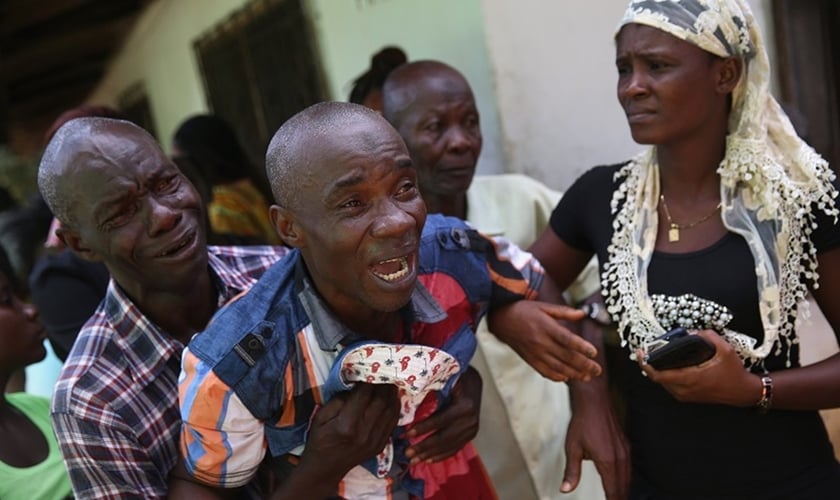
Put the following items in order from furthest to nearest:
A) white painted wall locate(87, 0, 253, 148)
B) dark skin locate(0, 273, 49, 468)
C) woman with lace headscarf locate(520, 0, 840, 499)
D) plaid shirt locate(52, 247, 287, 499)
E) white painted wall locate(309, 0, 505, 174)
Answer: white painted wall locate(87, 0, 253, 148)
white painted wall locate(309, 0, 505, 174)
dark skin locate(0, 273, 49, 468)
woman with lace headscarf locate(520, 0, 840, 499)
plaid shirt locate(52, 247, 287, 499)

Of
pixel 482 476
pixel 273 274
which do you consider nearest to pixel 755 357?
pixel 482 476

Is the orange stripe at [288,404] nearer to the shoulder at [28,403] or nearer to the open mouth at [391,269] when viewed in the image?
the open mouth at [391,269]

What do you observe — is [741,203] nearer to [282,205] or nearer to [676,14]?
[676,14]

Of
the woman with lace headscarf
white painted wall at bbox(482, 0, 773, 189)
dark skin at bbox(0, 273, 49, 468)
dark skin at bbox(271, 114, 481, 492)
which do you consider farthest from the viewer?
white painted wall at bbox(482, 0, 773, 189)

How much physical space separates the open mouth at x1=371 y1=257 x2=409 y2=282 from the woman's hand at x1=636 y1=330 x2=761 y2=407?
55cm

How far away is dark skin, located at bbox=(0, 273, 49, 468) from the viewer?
191 cm

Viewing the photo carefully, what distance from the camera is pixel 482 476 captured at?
1.75 metres

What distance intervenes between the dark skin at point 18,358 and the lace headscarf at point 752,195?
1.55 meters

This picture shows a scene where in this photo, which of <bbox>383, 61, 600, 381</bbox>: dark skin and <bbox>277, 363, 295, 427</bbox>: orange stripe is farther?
<bbox>383, 61, 600, 381</bbox>: dark skin

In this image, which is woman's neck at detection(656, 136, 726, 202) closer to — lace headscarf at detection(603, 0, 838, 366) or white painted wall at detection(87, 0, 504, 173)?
lace headscarf at detection(603, 0, 838, 366)

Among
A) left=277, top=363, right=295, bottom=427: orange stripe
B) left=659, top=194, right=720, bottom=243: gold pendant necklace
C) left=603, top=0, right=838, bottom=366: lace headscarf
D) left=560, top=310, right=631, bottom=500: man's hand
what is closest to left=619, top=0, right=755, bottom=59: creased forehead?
left=603, top=0, right=838, bottom=366: lace headscarf

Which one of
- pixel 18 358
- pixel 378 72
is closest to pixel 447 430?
pixel 18 358

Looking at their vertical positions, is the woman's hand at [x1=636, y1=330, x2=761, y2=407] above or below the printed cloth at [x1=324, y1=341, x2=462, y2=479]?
below

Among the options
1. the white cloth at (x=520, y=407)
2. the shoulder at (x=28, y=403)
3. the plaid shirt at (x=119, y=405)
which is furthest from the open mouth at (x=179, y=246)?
the white cloth at (x=520, y=407)
